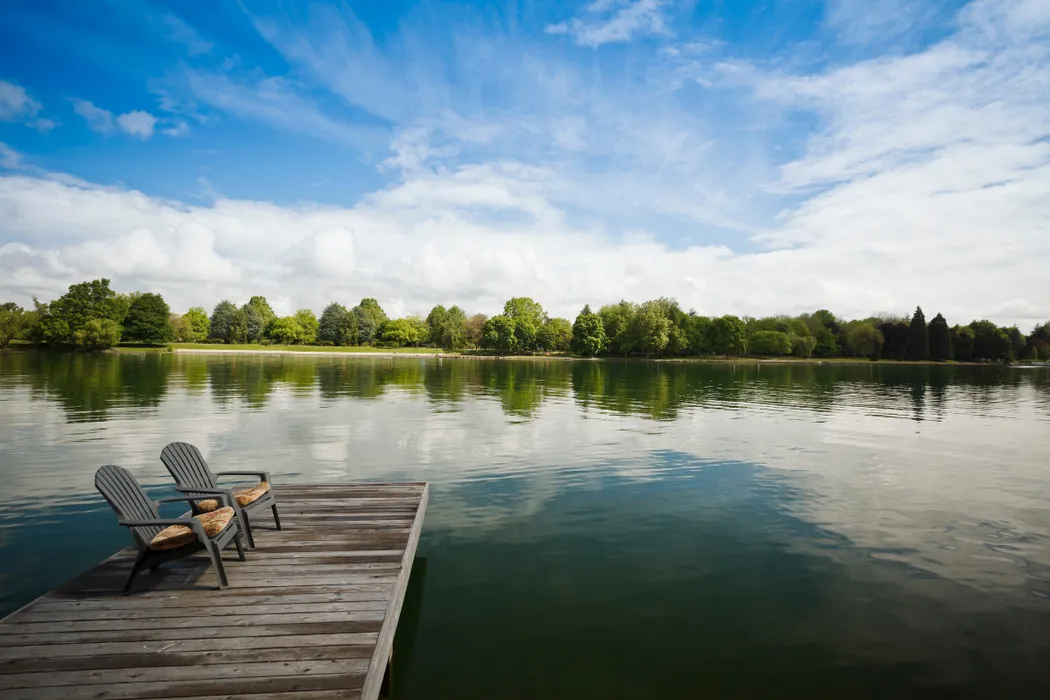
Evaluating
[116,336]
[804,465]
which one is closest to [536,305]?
[116,336]

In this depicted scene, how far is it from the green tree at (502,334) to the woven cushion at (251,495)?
5221 inches

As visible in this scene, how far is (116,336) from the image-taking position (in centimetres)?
10462

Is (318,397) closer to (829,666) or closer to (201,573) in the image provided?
(201,573)

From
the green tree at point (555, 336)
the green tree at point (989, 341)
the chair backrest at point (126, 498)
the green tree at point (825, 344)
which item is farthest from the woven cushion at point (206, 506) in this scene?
the green tree at point (989, 341)

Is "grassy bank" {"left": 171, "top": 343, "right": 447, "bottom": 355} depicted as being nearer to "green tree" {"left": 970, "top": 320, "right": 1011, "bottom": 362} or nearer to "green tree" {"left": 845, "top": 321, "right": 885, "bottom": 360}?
"green tree" {"left": 845, "top": 321, "right": 885, "bottom": 360}

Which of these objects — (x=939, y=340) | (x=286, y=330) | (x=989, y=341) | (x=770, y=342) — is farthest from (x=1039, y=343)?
(x=286, y=330)

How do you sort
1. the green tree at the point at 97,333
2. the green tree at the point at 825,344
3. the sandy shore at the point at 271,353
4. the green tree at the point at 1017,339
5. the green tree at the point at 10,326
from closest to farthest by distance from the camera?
the green tree at the point at 97,333
the green tree at the point at 10,326
the sandy shore at the point at 271,353
the green tree at the point at 825,344
the green tree at the point at 1017,339

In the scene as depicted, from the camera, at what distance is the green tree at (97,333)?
102 m

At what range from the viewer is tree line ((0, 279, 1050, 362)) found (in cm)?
11869

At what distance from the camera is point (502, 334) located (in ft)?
466

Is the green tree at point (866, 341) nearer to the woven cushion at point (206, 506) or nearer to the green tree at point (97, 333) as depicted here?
the woven cushion at point (206, 506)

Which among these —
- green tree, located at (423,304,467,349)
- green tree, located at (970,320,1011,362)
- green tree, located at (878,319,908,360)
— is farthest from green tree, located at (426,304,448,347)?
green tree, located at (970,320,1011,362)

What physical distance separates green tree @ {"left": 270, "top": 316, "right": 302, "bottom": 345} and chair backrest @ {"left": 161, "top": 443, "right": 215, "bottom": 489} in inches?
6238

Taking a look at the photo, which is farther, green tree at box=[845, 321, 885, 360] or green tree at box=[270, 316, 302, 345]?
green tree at box=[270, 316, 302, 345]
